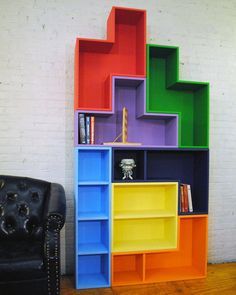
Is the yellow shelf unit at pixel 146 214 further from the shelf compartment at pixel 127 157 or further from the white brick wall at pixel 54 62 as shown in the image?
the white brick wall at pixel 54 62

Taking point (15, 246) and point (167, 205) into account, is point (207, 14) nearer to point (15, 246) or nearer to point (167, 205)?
point (167, 205)

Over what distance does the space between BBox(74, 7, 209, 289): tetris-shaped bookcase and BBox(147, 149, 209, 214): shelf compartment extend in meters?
0.01

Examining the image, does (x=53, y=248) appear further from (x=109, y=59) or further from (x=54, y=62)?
(x=109, y=59)

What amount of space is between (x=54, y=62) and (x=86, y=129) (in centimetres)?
77

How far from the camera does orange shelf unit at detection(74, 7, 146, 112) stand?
272 centimetres

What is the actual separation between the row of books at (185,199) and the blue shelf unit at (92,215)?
0.72 m

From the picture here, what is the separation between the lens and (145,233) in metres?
2.95

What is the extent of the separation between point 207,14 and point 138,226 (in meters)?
2.34

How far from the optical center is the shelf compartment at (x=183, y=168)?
112 inches

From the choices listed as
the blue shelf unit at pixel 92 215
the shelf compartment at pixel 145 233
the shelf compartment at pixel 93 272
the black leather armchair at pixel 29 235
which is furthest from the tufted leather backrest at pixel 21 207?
the shelf compartment at pixel 145 233

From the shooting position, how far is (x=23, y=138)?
9.12 ft

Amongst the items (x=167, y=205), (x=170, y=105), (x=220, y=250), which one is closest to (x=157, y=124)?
(x=170, y=105)

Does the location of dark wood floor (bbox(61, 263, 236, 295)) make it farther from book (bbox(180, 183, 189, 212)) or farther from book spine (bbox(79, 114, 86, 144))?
book spine (bbox(79, 114, 86, 144))

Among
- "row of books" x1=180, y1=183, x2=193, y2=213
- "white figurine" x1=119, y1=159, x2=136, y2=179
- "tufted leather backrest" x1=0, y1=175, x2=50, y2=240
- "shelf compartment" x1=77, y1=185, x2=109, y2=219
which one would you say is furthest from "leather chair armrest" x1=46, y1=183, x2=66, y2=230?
"row of books" x1=180, y1=183, x2=193, y2=213
